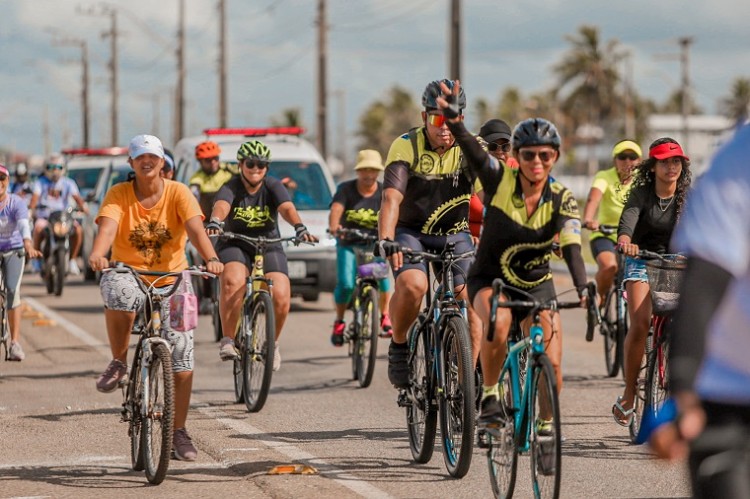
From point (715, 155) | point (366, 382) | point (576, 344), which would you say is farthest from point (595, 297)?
point (576, 344)

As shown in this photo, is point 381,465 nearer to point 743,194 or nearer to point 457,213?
point 457,213

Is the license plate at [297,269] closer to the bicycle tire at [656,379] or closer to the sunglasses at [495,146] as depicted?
the sunglasses at [495,146]

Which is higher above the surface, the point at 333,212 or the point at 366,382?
the point at 333,212

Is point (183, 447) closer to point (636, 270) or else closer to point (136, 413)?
point (136, 413)

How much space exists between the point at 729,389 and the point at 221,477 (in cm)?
462

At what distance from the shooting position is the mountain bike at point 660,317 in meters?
8.03

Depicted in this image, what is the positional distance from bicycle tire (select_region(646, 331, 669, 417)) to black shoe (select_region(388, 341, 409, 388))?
1.39m

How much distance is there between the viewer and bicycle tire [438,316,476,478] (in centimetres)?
744

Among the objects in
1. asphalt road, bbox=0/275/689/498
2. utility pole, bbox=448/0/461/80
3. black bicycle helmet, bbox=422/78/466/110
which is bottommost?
asphalt road, bbox=0/275/689/498

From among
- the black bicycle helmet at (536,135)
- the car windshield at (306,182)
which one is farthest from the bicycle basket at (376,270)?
the car windshield at (306,182)

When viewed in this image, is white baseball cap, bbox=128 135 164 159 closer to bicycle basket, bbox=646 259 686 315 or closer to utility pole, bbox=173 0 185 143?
bicycle basket, bbox=646 259 686 315

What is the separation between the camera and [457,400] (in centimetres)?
768

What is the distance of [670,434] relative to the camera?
11.5 ft

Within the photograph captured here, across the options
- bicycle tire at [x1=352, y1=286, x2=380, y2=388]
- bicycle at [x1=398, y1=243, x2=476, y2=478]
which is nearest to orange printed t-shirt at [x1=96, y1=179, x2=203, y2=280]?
bicycle at [x1=398, y1=243, x2=476, y2=478]
